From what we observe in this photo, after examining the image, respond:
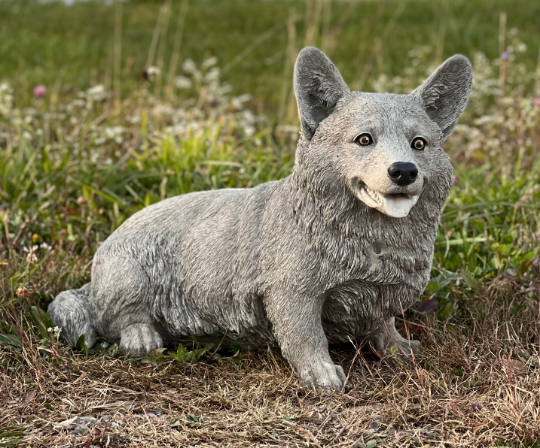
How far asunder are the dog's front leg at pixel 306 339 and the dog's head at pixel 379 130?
0.53 metres

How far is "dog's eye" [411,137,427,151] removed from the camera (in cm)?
282

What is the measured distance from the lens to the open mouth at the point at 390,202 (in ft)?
8.89

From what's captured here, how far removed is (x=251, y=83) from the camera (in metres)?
9.18

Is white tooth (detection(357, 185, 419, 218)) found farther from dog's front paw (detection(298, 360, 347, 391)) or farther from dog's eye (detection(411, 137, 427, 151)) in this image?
dog's front paw (detection(298, 360, 347, 391))

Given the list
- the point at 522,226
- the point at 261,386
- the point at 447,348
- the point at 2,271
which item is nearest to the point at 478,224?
the point at 522,226

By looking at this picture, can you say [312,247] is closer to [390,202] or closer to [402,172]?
[390,202]

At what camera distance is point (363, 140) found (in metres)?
2.79

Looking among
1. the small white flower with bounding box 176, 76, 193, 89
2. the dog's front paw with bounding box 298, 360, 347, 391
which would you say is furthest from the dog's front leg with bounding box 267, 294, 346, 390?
the small white flower with bounding box 176, 76, 193, 89

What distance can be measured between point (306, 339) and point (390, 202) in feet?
2.25

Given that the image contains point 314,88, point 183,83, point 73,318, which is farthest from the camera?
point 183,83

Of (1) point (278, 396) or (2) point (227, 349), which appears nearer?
(1) point (278, 396)

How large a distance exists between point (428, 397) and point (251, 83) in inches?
269

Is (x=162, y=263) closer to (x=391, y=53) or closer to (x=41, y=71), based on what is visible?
(x=41, y=71)

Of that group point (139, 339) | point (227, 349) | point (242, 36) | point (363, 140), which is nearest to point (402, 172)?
point (363, 140)
